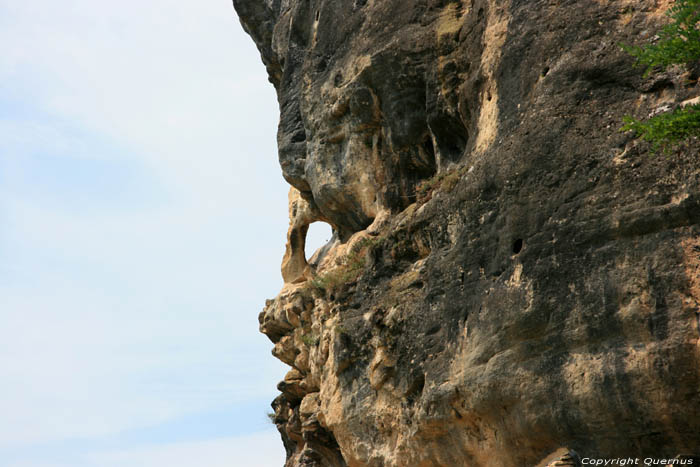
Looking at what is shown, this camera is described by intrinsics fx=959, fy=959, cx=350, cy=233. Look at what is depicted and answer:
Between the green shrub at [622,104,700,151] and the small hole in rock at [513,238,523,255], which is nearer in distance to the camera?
the green shrub at [622,104,700,151]

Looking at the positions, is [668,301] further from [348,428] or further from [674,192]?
[348,428]

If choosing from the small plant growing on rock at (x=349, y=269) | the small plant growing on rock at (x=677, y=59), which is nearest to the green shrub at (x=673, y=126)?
the small plant growing on rock at (x=677, y=59)

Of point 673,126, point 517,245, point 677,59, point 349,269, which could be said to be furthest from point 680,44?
point 349,269

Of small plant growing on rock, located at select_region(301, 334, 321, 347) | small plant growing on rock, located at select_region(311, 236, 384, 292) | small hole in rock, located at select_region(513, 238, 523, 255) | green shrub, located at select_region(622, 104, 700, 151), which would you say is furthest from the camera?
small plant growing on rock, located at select_region(301, 334, 321, 347)

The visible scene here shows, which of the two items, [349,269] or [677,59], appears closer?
[677,59]

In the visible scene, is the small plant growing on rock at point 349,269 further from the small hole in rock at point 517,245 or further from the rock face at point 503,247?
the small hole in rock at point 517,245

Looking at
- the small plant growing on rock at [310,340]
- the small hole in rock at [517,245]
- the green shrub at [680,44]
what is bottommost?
the small hole in rock at [517,245]

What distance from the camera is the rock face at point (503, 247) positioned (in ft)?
39.4

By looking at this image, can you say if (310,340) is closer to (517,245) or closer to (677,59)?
(517,245)

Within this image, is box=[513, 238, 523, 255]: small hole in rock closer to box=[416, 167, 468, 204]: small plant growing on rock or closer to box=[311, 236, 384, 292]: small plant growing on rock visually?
box=[416, 167, 468, 204]: small plant growing on rock

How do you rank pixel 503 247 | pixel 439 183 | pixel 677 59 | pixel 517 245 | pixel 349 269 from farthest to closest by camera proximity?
pixel 349 269
pixel 439 183
pixel 503 247
pixel 517 245
pixel 677 59

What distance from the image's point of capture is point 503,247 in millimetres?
14023

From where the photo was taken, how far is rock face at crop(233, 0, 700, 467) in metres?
12.0

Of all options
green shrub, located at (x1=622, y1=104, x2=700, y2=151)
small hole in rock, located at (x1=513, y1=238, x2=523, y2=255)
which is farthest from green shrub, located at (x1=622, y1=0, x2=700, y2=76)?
small hole in rock, located at (x1=513, y1=238, x2=523, y2=255)
